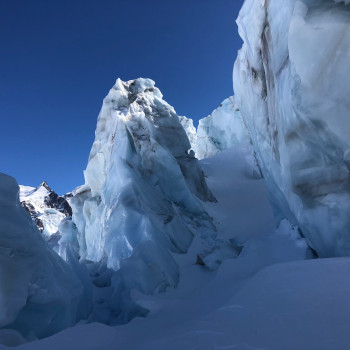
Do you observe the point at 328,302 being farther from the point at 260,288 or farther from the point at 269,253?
the point at 269,253

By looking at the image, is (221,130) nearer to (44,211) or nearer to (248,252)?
(248,252)

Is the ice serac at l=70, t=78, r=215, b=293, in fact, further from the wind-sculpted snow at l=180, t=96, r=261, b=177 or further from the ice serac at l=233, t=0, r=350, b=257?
the wind-sculpted snow at l=180, t=96, r=261, b=177

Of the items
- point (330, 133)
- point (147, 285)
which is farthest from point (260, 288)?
point (147, 285)

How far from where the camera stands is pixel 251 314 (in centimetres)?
280

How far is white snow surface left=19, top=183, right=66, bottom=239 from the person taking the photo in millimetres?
35659

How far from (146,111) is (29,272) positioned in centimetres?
1140

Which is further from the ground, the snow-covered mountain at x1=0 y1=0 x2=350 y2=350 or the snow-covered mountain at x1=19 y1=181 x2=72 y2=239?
the snow-covered mountain at x1=19 y1=181 x2=72 y2=239

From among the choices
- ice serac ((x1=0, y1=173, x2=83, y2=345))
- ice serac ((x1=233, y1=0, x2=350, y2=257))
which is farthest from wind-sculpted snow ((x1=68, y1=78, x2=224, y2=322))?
ice serac ((x1=233, y1=0, x2=350, y2=257))

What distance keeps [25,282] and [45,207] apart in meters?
46.4

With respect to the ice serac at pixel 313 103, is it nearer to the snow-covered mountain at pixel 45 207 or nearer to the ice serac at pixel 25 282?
the ice serac at pixel 25 282

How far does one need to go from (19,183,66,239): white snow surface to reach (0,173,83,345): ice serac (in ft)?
92.1

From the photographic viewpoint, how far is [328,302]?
100 inches

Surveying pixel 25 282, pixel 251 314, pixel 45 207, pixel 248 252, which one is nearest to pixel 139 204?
pixel 248 252

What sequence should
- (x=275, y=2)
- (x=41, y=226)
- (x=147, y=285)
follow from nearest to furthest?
(x=275, y=2) < (x=147, y=285) < (x=41, y=226)
